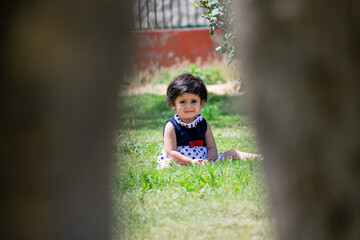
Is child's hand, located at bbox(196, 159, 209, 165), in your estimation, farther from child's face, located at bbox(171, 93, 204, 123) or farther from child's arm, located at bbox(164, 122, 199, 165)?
child's face, located at bbox(171, 93, 204, 123)

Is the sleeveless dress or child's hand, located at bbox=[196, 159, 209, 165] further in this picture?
the sleeveless dress

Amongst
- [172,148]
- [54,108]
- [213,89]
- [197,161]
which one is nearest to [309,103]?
[54,108]

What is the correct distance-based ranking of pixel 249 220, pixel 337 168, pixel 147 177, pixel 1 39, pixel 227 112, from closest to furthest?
pixel 1 39
pixel 337 168
pixel 249 220
pixel 147 177
pixel 227 112

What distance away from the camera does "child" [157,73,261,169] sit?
4.74 m

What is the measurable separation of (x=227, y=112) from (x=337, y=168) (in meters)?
7.02

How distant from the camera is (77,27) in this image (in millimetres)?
1224

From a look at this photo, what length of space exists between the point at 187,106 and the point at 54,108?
3.74m

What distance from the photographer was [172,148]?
471 centimetres

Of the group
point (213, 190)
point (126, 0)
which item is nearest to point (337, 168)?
point (126, 0)

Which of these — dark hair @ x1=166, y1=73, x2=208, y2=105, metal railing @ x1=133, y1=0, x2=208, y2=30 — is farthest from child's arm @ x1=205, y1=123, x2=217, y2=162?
metal railing @ x1=133, y1=0, x2=208, y2=30

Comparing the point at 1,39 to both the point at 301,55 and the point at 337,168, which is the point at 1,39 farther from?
the point at 337,168

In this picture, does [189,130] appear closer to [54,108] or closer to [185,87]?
[185,87]

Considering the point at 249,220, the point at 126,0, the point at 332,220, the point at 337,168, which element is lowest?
the point at 249,220

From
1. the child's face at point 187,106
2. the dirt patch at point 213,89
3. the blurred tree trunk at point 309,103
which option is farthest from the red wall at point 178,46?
the blurred tree trunk at point 309,103
